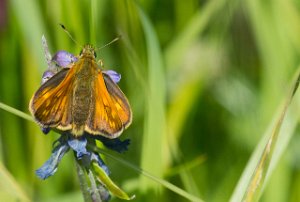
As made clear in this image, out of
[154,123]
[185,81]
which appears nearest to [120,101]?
[154,123]

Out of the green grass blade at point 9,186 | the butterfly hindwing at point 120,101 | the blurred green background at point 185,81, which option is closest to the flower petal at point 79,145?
the butterfly hindwing at point 120,101

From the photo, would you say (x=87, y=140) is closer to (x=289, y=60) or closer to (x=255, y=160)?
(x=255, y=160)

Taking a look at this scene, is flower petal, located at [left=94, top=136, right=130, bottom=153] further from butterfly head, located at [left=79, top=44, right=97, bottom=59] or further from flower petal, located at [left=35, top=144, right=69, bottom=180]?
butterfly head, located at [left=79, top=44, right=97, bottom=59]

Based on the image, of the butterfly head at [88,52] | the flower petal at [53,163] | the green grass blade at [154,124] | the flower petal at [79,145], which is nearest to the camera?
the flower petal at [79,145]

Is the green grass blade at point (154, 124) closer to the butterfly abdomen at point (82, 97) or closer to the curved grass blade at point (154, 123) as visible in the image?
the curved grass blade at point (154, 123)

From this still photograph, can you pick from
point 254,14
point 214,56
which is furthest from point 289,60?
point 214,56
